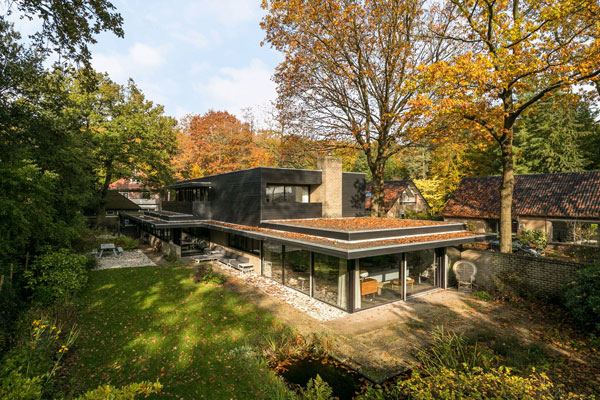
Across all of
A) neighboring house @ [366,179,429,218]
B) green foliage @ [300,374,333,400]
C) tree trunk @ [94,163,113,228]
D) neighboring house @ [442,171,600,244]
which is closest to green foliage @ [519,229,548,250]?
neighboring house @ [442,171,600,244]

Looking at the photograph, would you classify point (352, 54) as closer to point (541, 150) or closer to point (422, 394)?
point (422, 394)

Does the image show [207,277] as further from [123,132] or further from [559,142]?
[559,142]

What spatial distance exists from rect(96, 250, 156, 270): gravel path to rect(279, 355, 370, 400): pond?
49.9 ft

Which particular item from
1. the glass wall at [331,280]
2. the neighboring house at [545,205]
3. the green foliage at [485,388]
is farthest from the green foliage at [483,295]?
the neighboring house at [545,205]

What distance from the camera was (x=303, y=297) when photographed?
13.6m

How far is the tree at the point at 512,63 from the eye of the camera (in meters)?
12.0

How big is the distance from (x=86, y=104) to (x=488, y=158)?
51147 mm

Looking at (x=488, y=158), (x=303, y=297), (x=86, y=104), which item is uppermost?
(x=86, y=104)

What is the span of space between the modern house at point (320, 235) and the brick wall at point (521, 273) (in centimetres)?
118

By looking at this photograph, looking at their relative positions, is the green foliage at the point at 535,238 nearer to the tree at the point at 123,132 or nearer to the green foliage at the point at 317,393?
the green foliage at the point at 317,393

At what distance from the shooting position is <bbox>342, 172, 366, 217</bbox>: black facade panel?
22359 mm

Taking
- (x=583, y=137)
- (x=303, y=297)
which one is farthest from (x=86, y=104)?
(x=583, y=137)

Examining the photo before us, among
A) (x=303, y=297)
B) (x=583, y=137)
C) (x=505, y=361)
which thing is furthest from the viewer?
(x=583, y=137)

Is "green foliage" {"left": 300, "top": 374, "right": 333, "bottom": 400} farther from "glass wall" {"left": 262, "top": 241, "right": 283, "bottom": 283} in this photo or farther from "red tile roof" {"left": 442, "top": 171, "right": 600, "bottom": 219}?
"red tile roof" {"left": 442, "top": 171, "right": 600, "bottom": 219}
